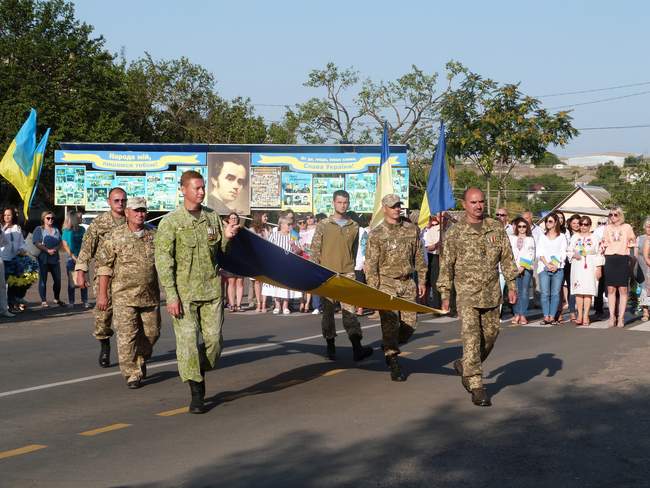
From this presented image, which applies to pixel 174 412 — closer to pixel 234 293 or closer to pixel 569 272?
pixel 234 293

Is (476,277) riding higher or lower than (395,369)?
higher

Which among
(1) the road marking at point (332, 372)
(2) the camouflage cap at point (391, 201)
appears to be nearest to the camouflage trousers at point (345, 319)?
(1) the road marking at point (332, 372)

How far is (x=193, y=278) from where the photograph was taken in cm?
877

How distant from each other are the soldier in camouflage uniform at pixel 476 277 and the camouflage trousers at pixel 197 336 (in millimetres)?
2142

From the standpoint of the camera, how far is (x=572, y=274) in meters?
17.2

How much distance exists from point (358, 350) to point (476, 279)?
307 centimetres

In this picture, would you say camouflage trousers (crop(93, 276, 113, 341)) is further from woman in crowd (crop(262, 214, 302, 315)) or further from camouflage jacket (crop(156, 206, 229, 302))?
woman in crowd (crop(262, 214, 302, 315))

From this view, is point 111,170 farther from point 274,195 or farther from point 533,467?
point 533,467

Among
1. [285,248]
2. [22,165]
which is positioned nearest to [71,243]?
[22,165]

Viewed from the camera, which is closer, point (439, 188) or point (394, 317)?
point (394, 317)

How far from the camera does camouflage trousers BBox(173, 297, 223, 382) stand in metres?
8.70

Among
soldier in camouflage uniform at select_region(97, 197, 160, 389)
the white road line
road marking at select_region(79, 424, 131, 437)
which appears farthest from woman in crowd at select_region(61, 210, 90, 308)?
road marking at select_region(79, 424, 131, 437)

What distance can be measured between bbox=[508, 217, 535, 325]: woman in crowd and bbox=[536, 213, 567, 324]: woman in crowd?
1.18ft

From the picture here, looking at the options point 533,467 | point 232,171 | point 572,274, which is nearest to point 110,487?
point 533,467
